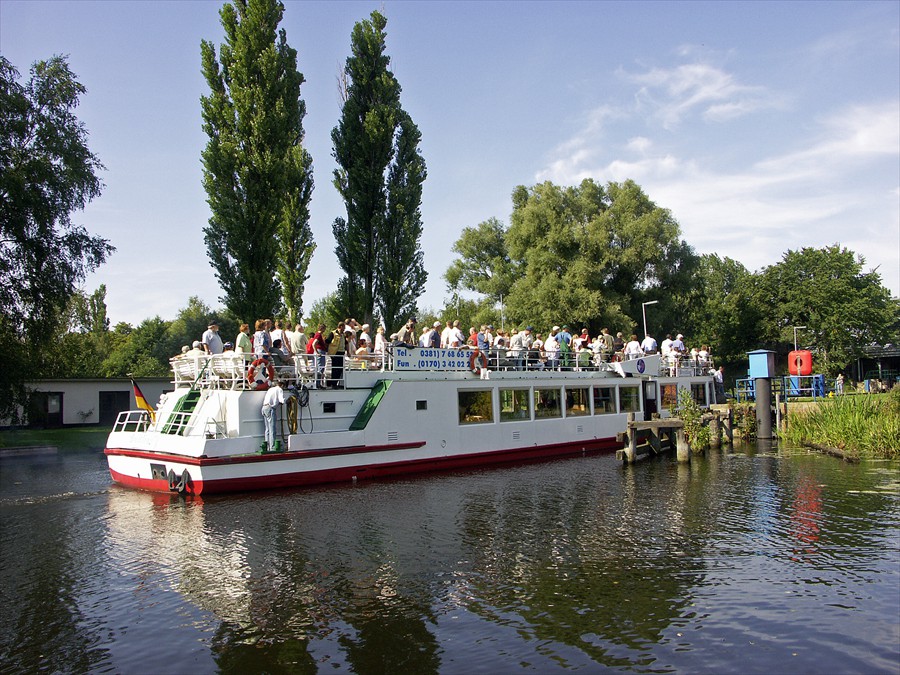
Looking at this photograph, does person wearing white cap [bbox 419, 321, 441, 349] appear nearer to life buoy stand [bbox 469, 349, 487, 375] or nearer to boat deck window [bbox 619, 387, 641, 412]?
life buoy stand [bbox 469, 349, 487, 375]

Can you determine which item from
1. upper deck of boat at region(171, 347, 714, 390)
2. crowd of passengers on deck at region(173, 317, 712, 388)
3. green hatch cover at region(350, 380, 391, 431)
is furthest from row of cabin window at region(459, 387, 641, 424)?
green hatch cover at region(350, 380, 391, 431)

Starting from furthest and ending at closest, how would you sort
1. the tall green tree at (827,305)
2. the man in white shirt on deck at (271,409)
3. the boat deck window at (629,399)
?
1. the tall green tree at (827,305)
2. the boat deck window at (629,399)
3. the man in white shirt on deck at (271,409)

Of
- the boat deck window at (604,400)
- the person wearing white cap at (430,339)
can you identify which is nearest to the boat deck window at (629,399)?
the boat deck window at (604,400)

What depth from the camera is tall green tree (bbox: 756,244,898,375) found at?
5159 centimetres

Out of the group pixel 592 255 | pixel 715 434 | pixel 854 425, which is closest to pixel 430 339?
pixel 715 434

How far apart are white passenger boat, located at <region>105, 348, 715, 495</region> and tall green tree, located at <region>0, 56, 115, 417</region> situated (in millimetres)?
10858

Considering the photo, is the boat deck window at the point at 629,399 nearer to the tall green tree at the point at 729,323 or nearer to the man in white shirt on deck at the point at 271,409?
the man in white shirt on deck at the point at 271,409

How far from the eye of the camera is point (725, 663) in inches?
278

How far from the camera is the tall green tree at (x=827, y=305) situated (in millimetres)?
51594

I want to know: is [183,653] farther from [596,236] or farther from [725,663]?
[596,236]

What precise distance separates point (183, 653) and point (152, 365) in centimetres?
5909

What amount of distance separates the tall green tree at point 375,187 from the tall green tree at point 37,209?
12.2 meters

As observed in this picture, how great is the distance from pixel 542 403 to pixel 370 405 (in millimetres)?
7277

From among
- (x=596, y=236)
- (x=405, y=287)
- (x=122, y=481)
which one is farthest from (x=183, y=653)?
(x=596, y=236)
